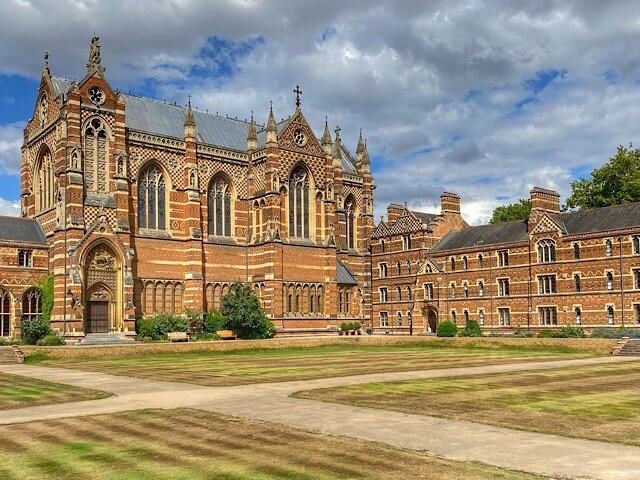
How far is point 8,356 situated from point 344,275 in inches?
1566

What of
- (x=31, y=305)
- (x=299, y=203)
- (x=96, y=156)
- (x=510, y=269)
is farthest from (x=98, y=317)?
(x=510, y=269)

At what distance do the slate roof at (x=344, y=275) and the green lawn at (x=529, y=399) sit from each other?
147ft

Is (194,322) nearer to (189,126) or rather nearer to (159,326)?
(159,326)

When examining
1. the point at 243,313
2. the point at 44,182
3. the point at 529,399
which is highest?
the point at 44,182

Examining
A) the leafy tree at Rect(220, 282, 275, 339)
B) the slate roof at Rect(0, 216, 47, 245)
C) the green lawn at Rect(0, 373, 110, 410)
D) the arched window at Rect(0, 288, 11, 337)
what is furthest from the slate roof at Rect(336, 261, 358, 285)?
the green lawn at Rect(0, 373, 110, 410)

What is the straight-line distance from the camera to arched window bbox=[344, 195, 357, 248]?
7762 centimetres

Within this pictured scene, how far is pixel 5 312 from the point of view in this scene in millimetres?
55125

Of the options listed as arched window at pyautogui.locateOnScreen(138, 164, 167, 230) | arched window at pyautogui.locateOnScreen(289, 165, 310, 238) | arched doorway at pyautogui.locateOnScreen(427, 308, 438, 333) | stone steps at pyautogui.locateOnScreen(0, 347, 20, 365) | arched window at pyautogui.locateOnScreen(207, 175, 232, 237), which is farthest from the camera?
arched doorway at pyautogui.locateOnScreen(427, 308, 438, 333)

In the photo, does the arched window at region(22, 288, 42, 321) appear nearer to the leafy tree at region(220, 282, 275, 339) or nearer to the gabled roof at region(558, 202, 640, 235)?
the leafy tree at region(220, 282, 275, 339)

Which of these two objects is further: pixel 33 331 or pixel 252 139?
pixel 252 139

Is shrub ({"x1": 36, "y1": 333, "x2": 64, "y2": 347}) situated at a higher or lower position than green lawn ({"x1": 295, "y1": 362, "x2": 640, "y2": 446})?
higher

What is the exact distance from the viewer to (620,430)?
50.2ft

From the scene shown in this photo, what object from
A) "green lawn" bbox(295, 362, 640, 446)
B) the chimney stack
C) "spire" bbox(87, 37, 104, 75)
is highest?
"spire" bbox(87, 37, 104, 75)

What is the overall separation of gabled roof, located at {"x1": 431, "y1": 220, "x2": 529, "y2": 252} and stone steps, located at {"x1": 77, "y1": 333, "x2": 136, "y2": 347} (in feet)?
109
